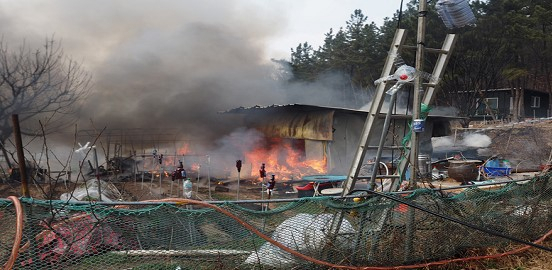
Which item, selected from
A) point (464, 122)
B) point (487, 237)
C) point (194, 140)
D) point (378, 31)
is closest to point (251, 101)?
point (194, 140)

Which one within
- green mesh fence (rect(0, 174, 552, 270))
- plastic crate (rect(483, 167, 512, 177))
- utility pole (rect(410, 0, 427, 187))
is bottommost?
plastic crate (rect(483, 167, 512, 177))

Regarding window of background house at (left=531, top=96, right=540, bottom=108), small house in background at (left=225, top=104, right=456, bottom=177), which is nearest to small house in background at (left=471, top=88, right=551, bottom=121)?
window of background house at (left=531, top=96, right=540, bottom=108)

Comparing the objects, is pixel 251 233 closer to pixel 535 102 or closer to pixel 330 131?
pixel 330 131

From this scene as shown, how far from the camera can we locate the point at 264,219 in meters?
3.97

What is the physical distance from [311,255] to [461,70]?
1068 inches

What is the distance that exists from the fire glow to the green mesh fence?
34.9ft

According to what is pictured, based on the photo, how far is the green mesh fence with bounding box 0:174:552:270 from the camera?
3521 millimetres

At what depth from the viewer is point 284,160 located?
57.7 feet

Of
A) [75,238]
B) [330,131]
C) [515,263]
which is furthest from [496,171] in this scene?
[75,238]

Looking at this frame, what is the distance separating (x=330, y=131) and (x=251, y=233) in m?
11.1

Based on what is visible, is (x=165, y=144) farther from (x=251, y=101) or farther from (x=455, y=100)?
(x=455, y=100)

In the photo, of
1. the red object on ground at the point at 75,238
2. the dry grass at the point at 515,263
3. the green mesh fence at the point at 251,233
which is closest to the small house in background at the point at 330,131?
the dry grass at the point at 515,263

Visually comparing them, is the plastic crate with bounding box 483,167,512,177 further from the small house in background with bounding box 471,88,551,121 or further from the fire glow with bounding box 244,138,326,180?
the small house in background with bounding box 471,88,551,121

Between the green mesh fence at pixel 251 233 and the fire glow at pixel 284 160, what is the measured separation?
1063cm
